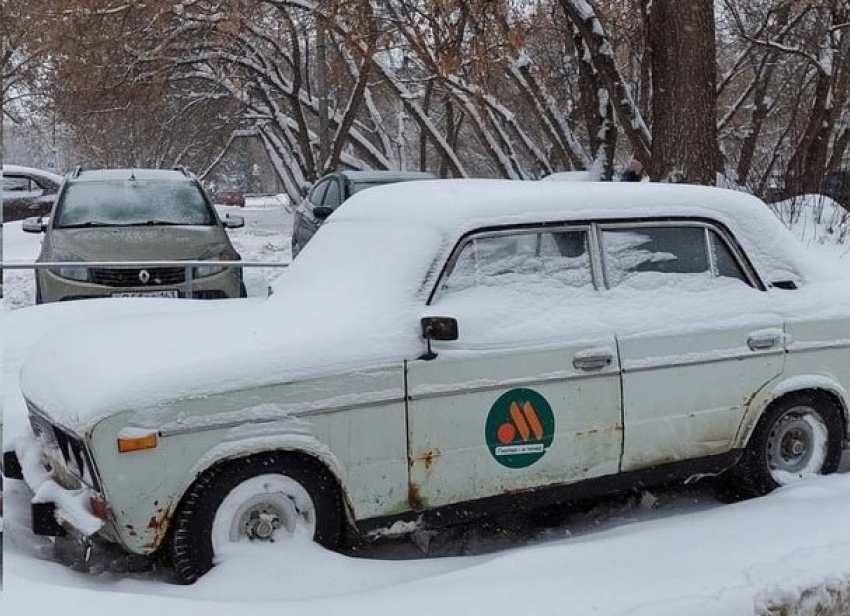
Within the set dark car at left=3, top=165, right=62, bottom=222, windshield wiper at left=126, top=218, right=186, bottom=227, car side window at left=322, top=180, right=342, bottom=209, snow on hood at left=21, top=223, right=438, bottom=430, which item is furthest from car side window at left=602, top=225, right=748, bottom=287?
dark car at left=3, top=165, right=62, bottom=222

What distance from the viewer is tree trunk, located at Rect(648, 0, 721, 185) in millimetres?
11562

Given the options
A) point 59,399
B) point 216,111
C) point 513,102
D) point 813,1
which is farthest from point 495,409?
point 216,111

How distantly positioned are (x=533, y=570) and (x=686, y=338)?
1620 mm

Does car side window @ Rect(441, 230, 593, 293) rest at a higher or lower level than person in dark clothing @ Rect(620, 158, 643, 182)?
lower

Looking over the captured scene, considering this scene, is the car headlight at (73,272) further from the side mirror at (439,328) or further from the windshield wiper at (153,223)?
the side mirror at (439,328)

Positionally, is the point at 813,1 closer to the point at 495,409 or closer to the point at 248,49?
the point at 248,49

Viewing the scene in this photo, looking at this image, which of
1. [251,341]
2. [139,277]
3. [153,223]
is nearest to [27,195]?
[153,223]

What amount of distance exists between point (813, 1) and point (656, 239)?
51.0 feet

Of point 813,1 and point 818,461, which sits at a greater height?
point 813,1

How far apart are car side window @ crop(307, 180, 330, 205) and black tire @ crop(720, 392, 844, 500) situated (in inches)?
394

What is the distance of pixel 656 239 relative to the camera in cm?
510

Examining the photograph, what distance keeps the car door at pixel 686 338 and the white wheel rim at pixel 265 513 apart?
1658mm

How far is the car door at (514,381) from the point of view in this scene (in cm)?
441

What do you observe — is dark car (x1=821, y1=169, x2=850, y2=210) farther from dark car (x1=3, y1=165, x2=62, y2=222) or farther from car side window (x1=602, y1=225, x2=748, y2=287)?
dark car (x1=3, y1=165, x2=62, y2=222)
